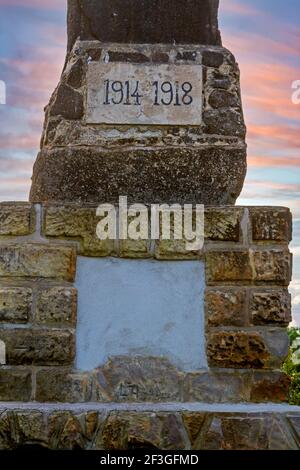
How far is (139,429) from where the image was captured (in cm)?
404

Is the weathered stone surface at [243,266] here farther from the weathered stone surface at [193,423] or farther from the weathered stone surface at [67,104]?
the weathered stone surface at [67,104]

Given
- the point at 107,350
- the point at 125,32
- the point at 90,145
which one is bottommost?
the point at 107,350

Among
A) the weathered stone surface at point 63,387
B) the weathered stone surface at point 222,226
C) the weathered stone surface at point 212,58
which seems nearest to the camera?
the weathered stone surface at point 63,387

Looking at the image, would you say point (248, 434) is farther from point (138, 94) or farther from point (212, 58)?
point (212, 58)

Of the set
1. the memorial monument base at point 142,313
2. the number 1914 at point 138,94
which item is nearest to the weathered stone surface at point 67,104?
the number 1914 at point 138,94

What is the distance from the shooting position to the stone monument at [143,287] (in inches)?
161

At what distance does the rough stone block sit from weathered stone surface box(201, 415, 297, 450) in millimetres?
290

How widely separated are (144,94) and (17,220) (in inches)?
37.0

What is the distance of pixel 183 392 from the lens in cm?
423

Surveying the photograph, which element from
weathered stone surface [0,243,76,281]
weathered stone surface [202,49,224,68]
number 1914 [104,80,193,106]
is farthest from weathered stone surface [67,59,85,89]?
weathered stone surface [0,243,76,281]

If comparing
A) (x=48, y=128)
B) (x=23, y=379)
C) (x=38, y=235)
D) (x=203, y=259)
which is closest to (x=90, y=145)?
(x=48, y=128)

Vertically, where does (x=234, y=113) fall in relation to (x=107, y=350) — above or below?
above

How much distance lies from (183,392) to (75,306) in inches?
26.7

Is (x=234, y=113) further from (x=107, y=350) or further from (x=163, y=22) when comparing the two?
(x=107, y=350)
